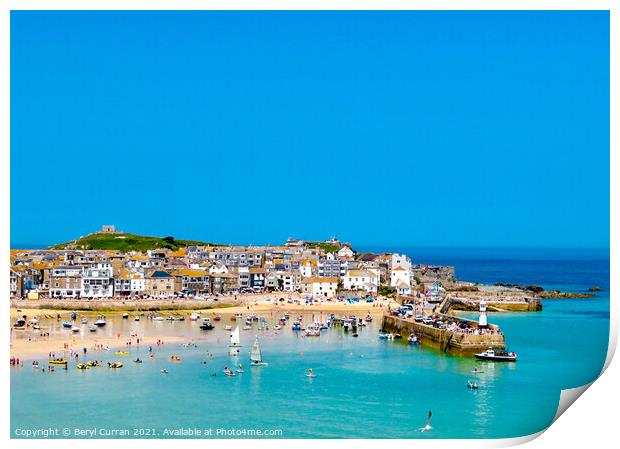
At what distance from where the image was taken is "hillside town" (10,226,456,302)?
1966 centimetres

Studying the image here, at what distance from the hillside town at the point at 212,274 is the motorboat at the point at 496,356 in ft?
27.7

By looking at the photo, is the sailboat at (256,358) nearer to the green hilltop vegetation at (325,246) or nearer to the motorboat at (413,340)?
the motorboat at (413,340)

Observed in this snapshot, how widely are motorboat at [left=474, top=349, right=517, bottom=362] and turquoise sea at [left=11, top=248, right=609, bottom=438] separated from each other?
212mm

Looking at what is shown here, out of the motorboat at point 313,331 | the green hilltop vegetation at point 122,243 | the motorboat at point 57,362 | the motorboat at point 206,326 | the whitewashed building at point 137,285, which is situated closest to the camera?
the motorboat at point 57,362

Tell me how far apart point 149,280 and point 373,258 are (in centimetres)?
804

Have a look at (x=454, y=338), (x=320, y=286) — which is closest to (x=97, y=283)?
(x=320, y=286)

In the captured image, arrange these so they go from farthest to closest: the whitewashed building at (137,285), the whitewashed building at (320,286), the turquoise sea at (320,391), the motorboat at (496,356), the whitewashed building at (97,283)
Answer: the whitewashed building at (320,286) → the whitewashed building at (137,285) → the whitewashed building at (97,283) → the motorboat at (496,356) → the turquoise sea at (320,391)

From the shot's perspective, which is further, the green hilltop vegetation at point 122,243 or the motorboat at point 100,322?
the green hilltop vegetation at point 122,243

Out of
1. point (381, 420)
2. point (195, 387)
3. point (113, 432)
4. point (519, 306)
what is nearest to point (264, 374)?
point (195, 387)

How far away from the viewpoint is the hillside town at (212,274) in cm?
1966

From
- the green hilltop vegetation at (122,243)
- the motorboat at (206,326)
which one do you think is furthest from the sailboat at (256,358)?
the green hilltop vegetation at (122,243)

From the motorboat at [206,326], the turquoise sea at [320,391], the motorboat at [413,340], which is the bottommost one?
the turquoise sea at [320,391]

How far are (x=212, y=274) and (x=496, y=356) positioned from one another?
12.4 meters

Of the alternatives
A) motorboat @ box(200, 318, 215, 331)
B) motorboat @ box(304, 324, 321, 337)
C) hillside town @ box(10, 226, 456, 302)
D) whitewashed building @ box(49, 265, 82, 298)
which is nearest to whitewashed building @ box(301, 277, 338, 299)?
Answer: hillside town @ box(10, 226, 456, 302)
